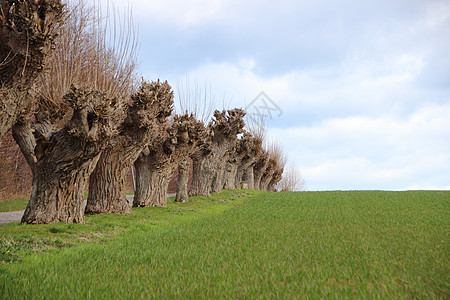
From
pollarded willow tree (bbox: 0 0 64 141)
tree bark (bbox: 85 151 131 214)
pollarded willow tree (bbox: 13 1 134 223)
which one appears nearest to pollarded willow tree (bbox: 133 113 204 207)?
tree bark (bbox: 85 151 131 214)

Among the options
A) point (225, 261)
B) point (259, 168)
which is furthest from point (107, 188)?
point (259, 168)

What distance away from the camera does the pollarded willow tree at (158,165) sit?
63.8 ft

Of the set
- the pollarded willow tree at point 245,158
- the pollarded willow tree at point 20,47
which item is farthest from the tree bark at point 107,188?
the pollarded willow tree at point 245,158

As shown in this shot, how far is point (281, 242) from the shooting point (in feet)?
31.1

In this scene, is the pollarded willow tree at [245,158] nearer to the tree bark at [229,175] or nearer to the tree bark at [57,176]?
the tree bark at [229,175]

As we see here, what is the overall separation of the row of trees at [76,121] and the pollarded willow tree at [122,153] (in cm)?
4

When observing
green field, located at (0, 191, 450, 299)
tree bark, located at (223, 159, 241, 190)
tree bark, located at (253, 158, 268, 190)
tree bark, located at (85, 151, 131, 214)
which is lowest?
green field, located at (0, 191, 450, 299)

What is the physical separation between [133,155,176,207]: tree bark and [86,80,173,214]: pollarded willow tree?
2803 mm

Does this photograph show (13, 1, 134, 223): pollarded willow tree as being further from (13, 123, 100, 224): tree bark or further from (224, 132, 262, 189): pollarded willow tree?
(224, 132, 262, 189): pollarded willow tree

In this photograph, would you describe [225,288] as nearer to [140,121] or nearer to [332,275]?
[332,275]

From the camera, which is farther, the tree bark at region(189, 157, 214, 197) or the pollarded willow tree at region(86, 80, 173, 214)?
the tree bark at region(189, 157, 214, 197)

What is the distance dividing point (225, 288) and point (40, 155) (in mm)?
9757

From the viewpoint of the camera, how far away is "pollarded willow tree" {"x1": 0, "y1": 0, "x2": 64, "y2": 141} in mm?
9719

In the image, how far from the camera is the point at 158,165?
64.5 feet
